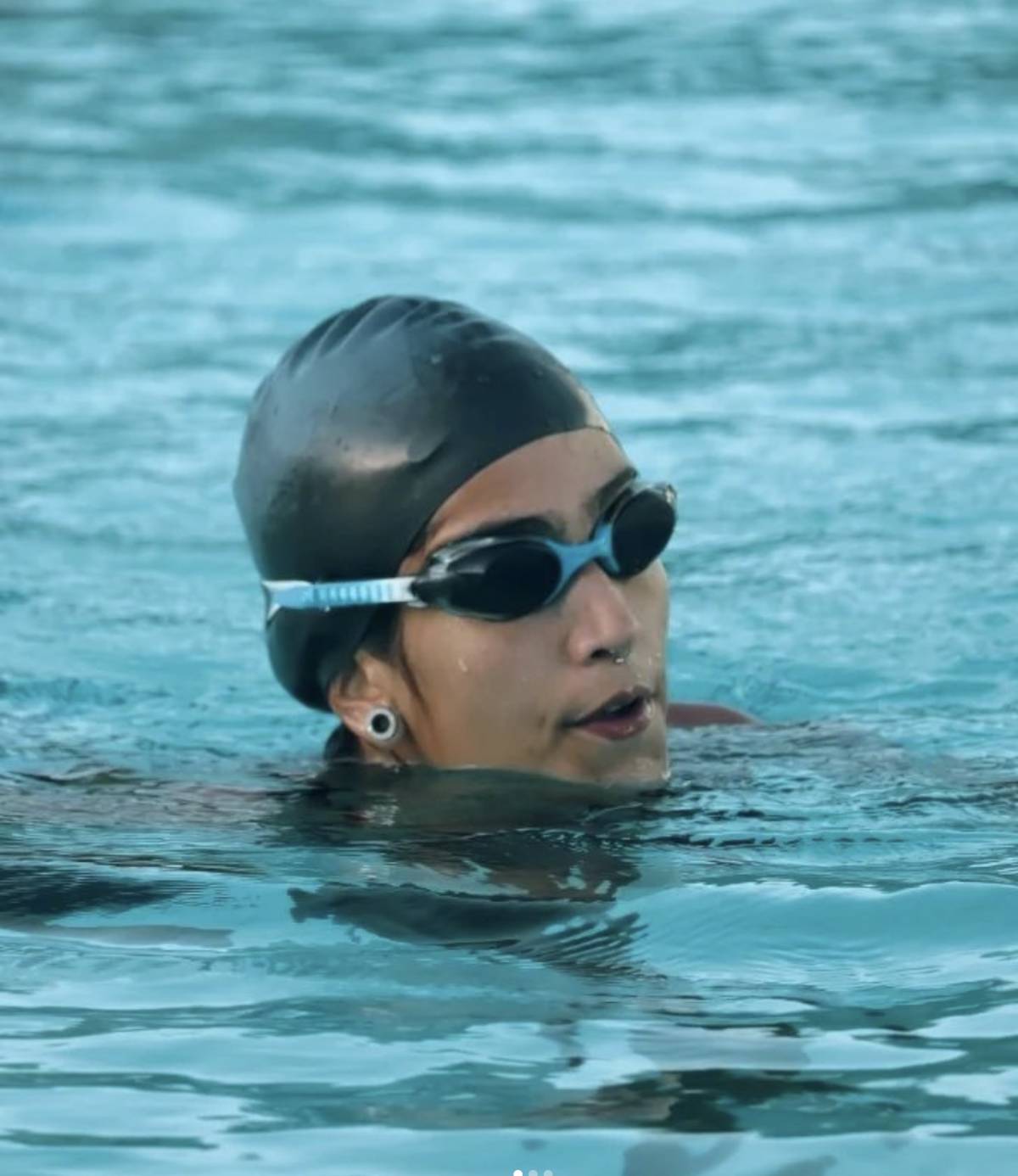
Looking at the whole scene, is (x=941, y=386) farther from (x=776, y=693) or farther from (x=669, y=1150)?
(x=669, y=1150)

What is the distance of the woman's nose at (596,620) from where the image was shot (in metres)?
5.19

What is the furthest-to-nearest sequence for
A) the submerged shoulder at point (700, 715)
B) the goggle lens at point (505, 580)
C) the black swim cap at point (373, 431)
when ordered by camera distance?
1. the submerged shoulder at point (700, 715)
2. the black swim cap at point (373, 431)
3. the goggle lens at point (505, 580)

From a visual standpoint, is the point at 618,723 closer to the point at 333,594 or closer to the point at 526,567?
the point at 526,567

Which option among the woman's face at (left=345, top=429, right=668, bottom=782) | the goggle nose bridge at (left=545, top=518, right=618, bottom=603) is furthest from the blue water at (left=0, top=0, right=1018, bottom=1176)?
the goggle nose bridge at (left=545, top=518, right=618, bottom=603)

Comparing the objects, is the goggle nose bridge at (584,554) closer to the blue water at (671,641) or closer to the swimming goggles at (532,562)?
the swimming goggles at (532,562)

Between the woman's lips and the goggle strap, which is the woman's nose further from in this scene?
the goggle strap

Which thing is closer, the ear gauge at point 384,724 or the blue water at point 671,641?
the blue water at point 671,641

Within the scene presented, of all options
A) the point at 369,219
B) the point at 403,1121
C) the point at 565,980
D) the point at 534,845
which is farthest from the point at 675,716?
the point at 369,219

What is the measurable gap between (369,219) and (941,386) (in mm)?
4253

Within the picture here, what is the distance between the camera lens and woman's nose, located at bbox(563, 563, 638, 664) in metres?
5.19

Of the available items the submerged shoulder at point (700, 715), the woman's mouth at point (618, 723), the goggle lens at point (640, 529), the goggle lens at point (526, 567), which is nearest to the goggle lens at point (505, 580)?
the goggle lens at point (526, 567)

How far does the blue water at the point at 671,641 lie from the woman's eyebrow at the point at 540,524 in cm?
52

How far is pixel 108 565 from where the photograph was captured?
8617mm

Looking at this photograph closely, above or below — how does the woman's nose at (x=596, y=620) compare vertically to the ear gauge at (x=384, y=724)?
above
